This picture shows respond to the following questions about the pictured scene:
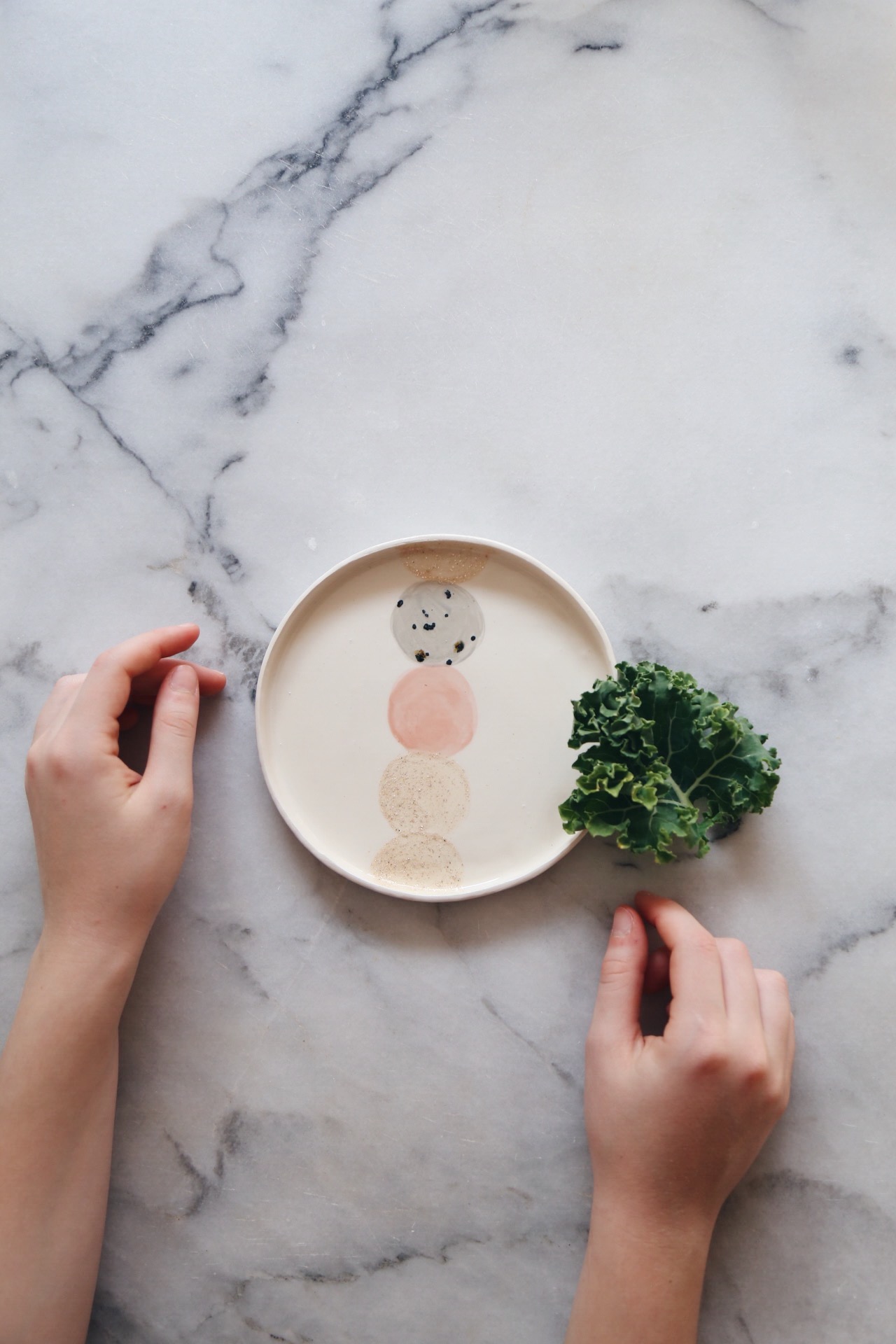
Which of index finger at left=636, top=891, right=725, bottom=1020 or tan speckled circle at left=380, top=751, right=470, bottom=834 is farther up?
tan speckled circle at left=380, top=751, right=470, bottom=834

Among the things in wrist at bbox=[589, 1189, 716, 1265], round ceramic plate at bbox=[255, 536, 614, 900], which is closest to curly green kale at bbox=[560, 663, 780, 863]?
round ceramic plate at bbox=[255, 536, 614, 900]

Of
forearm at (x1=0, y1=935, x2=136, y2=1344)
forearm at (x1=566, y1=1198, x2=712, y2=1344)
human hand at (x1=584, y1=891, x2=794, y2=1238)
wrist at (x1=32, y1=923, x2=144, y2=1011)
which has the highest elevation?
wrist at (x1=32, y1=923, x2=144, y2=1011)

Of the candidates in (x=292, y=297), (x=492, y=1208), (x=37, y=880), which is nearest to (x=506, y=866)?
(x=492, y=1208)

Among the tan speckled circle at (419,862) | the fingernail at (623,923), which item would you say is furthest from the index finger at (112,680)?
the fingernail at (623,923)

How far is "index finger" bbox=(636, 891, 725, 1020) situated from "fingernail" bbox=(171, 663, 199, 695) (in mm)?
777

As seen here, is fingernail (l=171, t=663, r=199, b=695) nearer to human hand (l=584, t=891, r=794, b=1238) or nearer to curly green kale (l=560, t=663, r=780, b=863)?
curly green kale (l=560, t=663, r=780, b=863)

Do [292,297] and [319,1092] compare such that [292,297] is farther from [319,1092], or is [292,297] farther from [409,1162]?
[409,1162]

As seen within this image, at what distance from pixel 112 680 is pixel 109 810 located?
189mm

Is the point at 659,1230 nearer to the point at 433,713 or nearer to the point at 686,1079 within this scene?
the point at 686,1079

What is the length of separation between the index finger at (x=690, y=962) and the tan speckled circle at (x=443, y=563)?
58 centimetres

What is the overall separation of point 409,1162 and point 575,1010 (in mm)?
348

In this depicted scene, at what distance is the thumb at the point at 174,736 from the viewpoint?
1278mm

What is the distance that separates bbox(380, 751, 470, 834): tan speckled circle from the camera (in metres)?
1.33

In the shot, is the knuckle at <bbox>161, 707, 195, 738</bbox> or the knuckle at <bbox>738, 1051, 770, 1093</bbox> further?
the knuckle at <bbox>161, 707, 195, 738</bbox>
